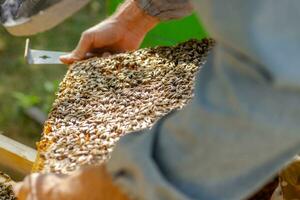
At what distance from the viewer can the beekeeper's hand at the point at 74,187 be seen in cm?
117

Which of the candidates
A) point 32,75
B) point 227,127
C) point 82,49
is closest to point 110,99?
point 82,49

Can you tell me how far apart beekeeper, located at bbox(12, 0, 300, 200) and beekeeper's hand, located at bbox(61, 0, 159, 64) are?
32.3 inches

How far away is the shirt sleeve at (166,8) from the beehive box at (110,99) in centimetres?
12

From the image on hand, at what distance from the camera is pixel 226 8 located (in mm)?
928

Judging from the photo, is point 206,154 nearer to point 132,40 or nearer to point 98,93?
point 98,93

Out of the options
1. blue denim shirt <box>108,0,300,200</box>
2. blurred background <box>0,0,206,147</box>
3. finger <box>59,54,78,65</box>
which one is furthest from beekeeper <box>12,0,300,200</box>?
blurred background <box>0,0,206,147</box>

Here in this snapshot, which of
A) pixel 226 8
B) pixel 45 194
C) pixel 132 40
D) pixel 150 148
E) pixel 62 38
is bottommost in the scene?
pixel 62 38

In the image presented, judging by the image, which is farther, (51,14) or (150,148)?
(51,14)

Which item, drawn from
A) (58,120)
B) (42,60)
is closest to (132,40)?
(42,60)

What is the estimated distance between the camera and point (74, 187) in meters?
1.21

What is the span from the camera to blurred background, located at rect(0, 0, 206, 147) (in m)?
2.96

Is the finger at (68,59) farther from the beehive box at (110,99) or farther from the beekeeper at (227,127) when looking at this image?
the beekeeper at (227,127)

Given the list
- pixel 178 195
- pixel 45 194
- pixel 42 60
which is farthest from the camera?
pixel 42 60

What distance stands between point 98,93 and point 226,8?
0.82m
